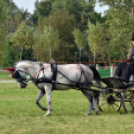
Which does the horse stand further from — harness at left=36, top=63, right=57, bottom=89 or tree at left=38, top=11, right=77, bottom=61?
tree at left=38, top=11, right=77, bottom=61

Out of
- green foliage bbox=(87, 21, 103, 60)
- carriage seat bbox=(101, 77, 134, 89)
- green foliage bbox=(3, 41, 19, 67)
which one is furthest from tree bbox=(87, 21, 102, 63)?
carriage seat bbox=(101, 77, 134, 89)

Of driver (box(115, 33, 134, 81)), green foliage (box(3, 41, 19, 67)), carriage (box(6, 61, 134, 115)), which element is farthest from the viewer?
green foliage (box(3, 41, 19, 67))

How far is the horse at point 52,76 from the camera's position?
9688 mm

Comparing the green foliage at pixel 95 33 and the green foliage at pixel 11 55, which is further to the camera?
the green foliage at pixel 11 55

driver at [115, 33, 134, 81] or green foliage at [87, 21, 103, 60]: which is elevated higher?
green foliage at [87, 21, 103, 60]

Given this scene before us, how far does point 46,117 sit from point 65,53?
51.7 meters

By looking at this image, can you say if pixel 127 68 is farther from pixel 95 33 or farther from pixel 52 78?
pixel 95 33

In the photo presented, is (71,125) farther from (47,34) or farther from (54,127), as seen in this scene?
(47,34)

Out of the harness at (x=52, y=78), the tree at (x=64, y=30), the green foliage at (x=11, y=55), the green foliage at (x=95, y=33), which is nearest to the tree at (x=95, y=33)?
the green foliage at (x=95, y=33)

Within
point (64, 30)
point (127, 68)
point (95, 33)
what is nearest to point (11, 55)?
point (64, 30)

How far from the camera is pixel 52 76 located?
974 cm

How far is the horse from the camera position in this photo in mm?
9688

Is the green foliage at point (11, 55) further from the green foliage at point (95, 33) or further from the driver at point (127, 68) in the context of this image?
the driver at point (127, 68)

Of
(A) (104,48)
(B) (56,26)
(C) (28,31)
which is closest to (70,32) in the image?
(B) (56,26)
